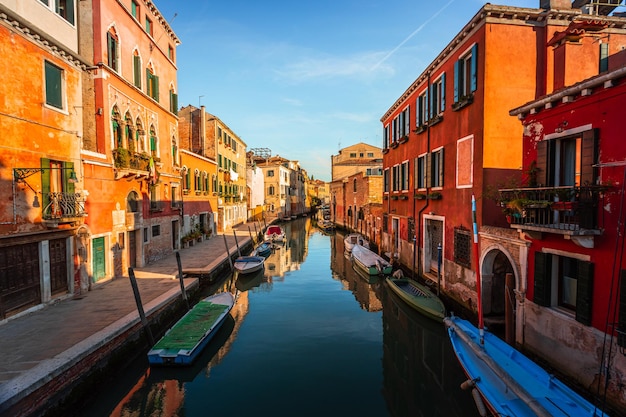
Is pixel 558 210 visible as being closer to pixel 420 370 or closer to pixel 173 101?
pixel 420 370

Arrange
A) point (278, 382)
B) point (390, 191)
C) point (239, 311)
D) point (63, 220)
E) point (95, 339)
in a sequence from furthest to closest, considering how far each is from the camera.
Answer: point (390, 191) < point (239, 311) < point (63, 220) < point (278, 382) < point (95, 339)

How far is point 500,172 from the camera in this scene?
1051 cm

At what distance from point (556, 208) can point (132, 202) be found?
51.9 feet

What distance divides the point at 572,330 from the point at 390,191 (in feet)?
49.8

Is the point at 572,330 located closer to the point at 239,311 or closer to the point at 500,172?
the point at 500,172

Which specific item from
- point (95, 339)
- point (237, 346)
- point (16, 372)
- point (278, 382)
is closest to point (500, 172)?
point (278, 382)

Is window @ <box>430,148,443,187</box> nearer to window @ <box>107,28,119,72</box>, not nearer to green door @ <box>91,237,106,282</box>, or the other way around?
green door @ <box>91,237,106,282</box>

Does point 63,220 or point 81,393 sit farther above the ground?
point 63,220

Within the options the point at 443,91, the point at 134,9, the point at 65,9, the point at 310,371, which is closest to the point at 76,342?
the point at 310,371

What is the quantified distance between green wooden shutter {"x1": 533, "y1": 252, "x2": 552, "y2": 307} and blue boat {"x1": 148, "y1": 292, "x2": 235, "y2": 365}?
8.66 meters

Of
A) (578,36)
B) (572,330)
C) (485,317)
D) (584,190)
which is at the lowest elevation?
(485,317)

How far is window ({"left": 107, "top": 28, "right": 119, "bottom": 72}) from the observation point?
1343 cm

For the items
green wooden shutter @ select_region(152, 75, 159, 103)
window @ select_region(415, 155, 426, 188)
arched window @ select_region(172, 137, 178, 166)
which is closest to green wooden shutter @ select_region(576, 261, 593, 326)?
window @ select_region(415, 155, 426, 188)

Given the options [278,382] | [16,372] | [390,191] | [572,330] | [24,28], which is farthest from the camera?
[390,191]
